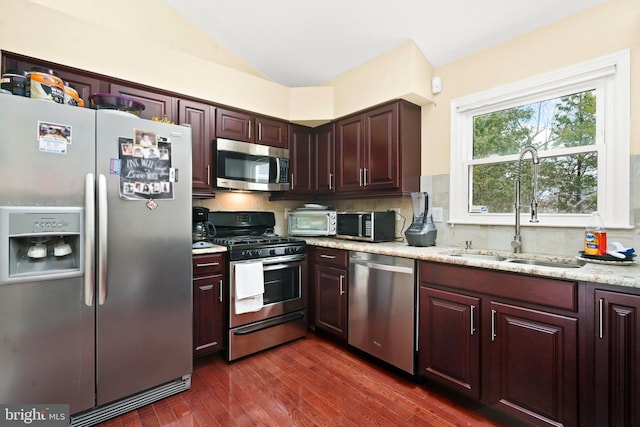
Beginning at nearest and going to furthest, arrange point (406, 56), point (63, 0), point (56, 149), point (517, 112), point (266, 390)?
point (56, 149), point (266, 390), point (63, 0), point (517, 112), point (406, 56)

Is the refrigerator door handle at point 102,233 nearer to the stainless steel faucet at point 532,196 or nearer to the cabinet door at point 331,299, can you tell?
the cabinet door at point 331,299

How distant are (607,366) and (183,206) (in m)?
2.39

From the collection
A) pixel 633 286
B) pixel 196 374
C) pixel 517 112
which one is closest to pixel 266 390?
pixel 196 374

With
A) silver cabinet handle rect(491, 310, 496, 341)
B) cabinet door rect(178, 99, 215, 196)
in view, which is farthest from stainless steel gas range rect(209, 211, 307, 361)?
silver cabinet handle rect(491, 310, 496, 341)

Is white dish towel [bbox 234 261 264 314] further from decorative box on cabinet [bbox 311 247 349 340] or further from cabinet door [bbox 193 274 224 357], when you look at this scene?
decorative box on cabinet [bbox 311 247 349 340]

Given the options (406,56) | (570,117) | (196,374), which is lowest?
(196,374)

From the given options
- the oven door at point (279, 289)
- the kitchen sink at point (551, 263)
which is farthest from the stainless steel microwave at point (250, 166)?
the kitchen sink at point (551, 263)

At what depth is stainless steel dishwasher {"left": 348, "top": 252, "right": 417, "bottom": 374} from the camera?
6.85 feet

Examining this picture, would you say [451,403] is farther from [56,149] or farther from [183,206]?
[56,149]

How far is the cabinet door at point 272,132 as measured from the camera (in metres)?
2.95

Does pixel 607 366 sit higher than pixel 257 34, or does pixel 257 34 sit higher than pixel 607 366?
pixel 257 34

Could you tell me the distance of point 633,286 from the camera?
1.26 metres

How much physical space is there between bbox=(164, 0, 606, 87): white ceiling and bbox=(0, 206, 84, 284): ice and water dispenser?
2.07m

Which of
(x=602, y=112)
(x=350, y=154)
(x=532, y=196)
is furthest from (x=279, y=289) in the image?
(x=602, y=112)
